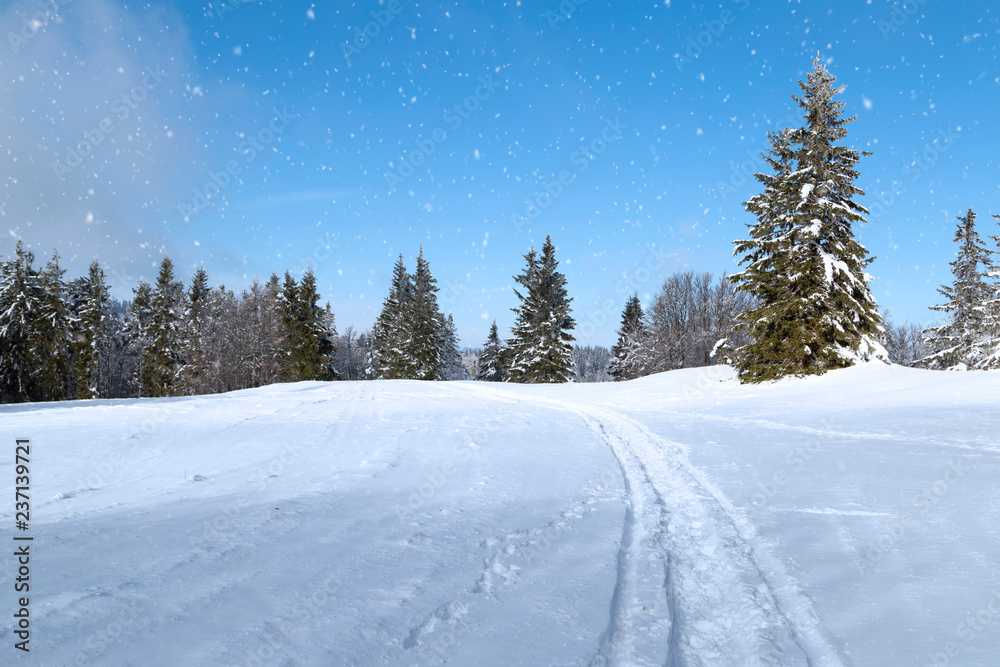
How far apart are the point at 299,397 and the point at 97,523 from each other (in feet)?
41.1

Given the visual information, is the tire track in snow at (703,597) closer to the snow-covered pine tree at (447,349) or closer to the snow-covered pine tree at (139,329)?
the snow-covered pine tree at (447,349)

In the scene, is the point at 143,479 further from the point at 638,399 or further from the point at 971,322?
the point at 971,322

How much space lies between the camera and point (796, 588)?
3264 mm

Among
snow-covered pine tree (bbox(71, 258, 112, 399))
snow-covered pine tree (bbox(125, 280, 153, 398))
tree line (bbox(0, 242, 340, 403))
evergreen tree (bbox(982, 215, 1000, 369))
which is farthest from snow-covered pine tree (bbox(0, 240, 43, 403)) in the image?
evergreen tree (bbox(982, 215, 1000, 369))

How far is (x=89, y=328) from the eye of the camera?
36156 mm

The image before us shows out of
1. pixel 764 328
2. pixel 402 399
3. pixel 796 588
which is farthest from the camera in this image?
pixel 764 328

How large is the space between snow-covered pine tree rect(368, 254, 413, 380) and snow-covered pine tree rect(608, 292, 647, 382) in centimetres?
1926

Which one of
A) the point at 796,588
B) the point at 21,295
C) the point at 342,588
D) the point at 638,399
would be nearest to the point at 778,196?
the point at 638,399

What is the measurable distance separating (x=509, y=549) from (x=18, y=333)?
39.8 meters

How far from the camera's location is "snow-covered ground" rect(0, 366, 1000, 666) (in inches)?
99.8

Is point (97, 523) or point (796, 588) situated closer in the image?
point (796, 588)

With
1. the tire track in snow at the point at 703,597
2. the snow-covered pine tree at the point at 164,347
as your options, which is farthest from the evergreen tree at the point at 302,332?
the tire track in snow at the point at 703,597

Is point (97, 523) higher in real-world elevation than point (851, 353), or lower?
lower

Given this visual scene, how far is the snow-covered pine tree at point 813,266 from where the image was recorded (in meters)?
16.4
